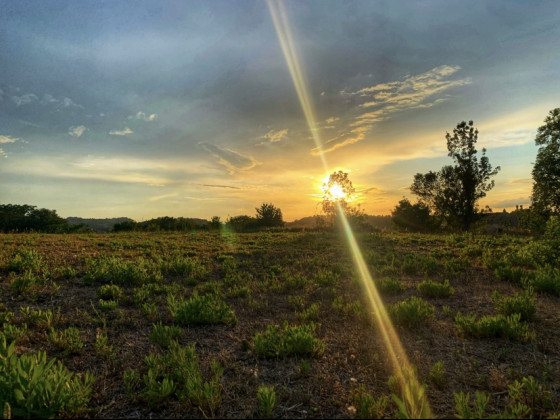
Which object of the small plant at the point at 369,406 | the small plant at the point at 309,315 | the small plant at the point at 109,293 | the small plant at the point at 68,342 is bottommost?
the small plant at the point at 369,406

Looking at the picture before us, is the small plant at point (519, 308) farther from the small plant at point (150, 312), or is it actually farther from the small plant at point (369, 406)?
the small plant at point (150, 312)

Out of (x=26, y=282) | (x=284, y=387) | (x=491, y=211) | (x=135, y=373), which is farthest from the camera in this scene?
(x=491, y=211)

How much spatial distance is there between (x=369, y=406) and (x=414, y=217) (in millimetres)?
60384

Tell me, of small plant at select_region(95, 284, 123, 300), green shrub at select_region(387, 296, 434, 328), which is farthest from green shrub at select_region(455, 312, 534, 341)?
small plant at select_region(95, 284, 123, 300)

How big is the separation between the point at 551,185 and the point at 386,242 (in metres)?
29.8

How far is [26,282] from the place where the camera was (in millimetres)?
7414

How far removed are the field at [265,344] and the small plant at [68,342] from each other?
21 millimetres

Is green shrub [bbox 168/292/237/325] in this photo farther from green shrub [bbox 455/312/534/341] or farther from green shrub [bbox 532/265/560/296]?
green shrub [bbox 532/265/560/296]

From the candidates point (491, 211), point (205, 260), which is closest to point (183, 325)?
point (205, 260)

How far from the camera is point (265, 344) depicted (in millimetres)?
4766

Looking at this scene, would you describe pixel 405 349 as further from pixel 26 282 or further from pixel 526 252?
pixel 526 252

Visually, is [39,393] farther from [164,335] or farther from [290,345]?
[290,345]

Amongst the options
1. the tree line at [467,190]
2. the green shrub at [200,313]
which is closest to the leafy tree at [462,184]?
the tree line at [467,190]

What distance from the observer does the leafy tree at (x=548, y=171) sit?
3503cm
